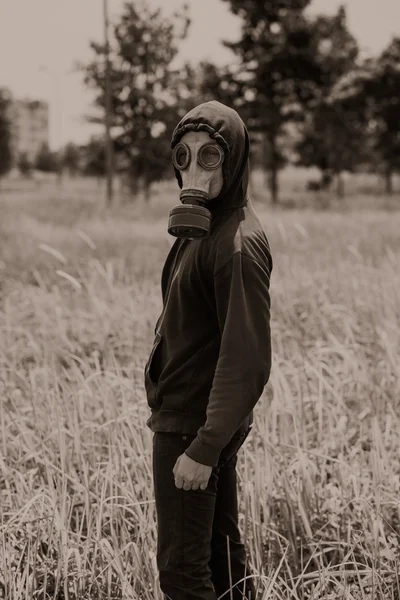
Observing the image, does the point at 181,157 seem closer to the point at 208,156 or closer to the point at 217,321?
the point at 208,156

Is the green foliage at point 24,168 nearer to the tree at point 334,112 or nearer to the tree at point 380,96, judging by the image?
the tree at point 334,112

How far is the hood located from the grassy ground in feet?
3.34

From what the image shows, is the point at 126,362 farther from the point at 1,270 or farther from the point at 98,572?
the point at 1,270

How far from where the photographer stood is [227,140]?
1.76 meters

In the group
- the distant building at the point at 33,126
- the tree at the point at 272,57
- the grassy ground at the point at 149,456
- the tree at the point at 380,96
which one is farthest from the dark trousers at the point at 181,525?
the distant building at the point at 33,126

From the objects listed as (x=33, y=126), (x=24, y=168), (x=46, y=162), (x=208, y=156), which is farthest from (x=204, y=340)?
(x=33, y=126)

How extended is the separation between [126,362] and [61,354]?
0.36m

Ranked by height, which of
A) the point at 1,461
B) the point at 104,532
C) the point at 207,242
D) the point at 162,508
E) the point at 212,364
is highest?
the point at 207,242

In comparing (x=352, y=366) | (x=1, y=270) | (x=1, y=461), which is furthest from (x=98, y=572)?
(x=1, y=270)

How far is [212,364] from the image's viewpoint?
6.00 feet

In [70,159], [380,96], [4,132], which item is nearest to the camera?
[380,96]

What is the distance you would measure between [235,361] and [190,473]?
0.27 meters

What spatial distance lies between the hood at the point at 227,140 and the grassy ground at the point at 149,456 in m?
1.02

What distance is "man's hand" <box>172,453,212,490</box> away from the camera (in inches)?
66.9
